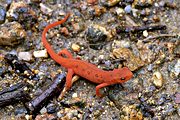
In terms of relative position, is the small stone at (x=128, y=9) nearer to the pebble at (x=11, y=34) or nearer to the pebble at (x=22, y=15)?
the pebble at (x=22, y=15)

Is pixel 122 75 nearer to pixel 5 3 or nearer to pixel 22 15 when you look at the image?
pixel 22 15

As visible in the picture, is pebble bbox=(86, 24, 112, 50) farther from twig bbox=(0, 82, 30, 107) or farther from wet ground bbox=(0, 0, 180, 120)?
twig bbox=(0, 82, 30, 107)

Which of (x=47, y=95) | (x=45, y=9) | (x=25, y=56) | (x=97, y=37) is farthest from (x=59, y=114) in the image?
(x=45, y=9)

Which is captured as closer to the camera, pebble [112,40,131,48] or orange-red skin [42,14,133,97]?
orange-red skin [42,14,133,97]

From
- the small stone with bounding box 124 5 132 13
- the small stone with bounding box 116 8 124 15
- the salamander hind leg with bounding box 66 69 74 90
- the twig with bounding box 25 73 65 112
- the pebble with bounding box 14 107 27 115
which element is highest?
the small stone with bounding box 124 5 132 13

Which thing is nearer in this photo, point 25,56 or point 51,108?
point 51,108

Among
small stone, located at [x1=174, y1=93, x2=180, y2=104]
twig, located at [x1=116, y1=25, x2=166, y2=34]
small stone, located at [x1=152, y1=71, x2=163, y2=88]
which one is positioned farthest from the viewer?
twig, located at [x1=116, y1=25, x2=166, y2=34]

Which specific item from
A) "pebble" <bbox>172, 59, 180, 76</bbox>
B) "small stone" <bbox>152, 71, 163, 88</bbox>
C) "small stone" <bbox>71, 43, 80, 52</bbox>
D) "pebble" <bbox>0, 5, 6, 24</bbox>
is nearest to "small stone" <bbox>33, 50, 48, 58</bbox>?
"small stone" <bbox>71, 43, 80, 52</bbox>
